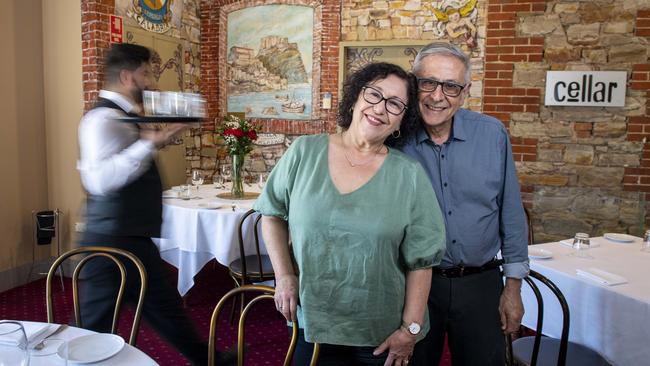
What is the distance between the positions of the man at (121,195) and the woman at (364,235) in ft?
3.70

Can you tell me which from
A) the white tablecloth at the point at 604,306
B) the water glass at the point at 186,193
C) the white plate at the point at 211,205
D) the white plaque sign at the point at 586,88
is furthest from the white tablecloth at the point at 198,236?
the white plaque sign at the point at 586,88

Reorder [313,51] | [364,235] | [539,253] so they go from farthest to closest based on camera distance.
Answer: [313,51], [539,253], [364,235]

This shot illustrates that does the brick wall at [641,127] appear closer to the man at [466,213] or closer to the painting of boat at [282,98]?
the man at [466,213]

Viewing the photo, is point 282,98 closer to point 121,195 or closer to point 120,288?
point 121,195

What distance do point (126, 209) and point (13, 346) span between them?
3.82 feet

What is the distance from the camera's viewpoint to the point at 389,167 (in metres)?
1.59

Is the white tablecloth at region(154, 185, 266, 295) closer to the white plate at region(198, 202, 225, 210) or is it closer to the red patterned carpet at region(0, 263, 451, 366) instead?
the white plate at region(198, 202, 225, 210)

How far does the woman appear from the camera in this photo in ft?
5.01

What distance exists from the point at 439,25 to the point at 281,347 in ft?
12.8

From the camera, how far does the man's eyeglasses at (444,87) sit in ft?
5.68

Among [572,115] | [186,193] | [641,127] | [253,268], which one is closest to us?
[253,268]

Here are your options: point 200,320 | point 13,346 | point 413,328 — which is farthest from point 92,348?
point 200,320

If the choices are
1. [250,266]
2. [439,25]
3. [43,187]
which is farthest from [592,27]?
[43,187]

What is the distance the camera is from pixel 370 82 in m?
1.63
